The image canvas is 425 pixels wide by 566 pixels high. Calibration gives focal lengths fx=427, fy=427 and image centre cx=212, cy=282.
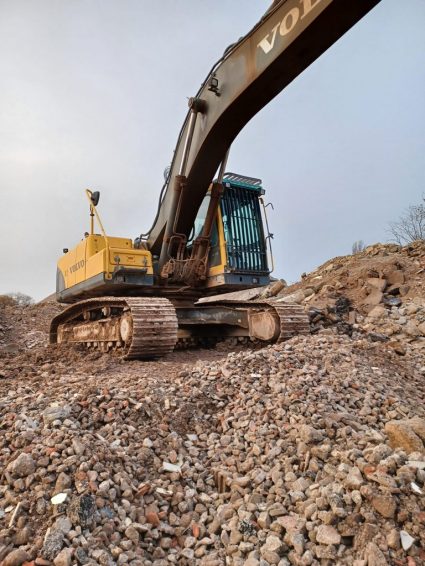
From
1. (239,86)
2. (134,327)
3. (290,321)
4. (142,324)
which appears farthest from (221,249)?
(239,86)

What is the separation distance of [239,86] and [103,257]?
3.30 m

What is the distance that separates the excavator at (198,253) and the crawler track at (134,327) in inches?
0.6

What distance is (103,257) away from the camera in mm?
6668

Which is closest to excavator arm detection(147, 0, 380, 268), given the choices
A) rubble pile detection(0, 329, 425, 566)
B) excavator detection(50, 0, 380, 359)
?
excavator detection(50, 0, 380, 359)

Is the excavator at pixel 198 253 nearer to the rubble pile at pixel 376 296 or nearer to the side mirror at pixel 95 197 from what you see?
the side mirror at pixel 95 197

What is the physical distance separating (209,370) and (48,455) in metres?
2.28

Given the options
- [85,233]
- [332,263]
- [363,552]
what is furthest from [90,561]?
[332,263]

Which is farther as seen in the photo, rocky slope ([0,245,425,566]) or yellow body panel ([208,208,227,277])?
yellow body panel ([208,208,227,277])

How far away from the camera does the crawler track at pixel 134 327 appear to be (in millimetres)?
5793

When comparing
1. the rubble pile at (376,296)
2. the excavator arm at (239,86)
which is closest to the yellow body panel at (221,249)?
the excavator arm at (239,86)

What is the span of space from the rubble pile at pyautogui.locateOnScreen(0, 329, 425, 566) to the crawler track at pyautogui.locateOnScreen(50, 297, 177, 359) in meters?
1.40

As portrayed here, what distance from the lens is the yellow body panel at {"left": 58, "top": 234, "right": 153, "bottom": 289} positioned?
668 centimetres

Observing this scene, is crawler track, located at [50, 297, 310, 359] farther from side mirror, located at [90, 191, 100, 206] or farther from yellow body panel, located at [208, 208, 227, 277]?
side mirror, located at [90, 191, 100, 206]

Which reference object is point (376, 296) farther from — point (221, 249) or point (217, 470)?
point (217, 470)
